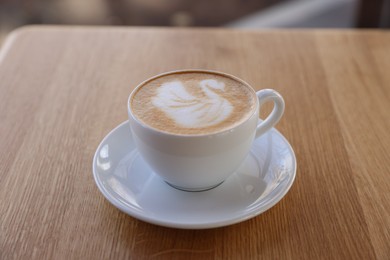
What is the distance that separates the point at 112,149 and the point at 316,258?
30 cm

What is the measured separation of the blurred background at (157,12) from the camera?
2.04 metres

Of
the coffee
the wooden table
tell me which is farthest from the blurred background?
the coffee

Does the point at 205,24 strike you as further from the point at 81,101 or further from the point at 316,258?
the point at 316,258

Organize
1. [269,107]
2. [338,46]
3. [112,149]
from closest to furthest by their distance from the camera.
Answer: [112,149] < [269,107] < [338,46]

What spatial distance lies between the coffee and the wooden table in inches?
4.5

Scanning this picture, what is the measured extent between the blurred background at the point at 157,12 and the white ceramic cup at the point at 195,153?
1.54 meters

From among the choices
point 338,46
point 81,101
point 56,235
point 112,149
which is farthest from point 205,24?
point 56,235

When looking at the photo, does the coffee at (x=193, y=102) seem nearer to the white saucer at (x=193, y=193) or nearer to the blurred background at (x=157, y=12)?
the white saucer at (x=193, y=193)

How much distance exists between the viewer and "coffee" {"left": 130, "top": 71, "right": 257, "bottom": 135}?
0.54 m

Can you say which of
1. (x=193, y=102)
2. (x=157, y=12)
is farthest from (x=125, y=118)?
(x=157, y=12)

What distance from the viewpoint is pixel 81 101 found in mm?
780

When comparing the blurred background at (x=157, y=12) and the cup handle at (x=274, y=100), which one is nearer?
the cup handle at (x=274, y=100)

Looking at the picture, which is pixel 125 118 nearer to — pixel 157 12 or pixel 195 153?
pixel 195 153

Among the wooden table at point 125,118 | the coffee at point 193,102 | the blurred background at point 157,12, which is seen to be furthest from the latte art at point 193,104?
the blurred background at point 157,12
